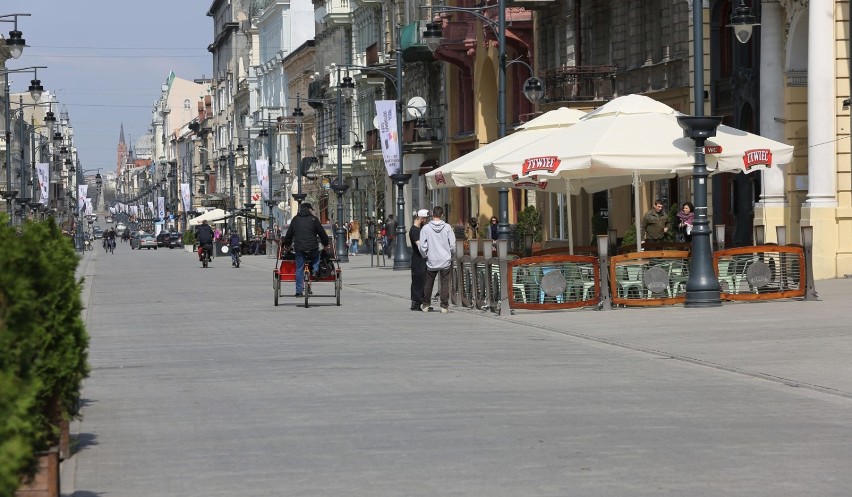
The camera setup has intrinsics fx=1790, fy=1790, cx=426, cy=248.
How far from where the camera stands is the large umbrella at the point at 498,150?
28812 mm

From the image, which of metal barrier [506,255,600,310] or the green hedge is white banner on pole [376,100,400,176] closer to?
metal barrier [506,255,600,310]

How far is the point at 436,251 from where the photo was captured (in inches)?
1040

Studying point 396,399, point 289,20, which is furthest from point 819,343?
point 289,20

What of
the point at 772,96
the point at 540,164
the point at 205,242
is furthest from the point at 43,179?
the point at 540,164

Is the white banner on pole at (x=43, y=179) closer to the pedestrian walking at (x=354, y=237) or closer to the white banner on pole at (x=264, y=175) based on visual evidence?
the pedestrian walking at (x=354, y=237)

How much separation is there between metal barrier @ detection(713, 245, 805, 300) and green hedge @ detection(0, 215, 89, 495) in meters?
15.3

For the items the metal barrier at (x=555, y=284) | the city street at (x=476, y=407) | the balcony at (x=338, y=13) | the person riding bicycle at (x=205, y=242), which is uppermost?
the balcony at (x=338, y=13)

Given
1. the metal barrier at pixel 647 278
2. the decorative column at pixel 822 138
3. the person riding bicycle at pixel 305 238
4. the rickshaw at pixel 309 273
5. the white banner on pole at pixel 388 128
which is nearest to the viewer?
the metal barrier at pixel 647 278

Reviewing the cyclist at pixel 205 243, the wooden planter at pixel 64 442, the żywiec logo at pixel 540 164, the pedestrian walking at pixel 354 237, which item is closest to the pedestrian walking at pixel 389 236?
the cyclist at pixel 205 243

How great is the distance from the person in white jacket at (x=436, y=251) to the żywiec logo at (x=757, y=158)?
4.42m

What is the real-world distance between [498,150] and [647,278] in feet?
17.5

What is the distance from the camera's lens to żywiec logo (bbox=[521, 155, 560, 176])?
24.7 metres

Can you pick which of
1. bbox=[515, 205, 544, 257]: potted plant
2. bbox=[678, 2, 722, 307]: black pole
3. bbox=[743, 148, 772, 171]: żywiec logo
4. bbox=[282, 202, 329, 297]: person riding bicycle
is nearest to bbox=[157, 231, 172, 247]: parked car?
bbox=[515, 205, 544, 257]: potted plant

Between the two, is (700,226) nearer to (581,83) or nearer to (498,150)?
(498,150)
